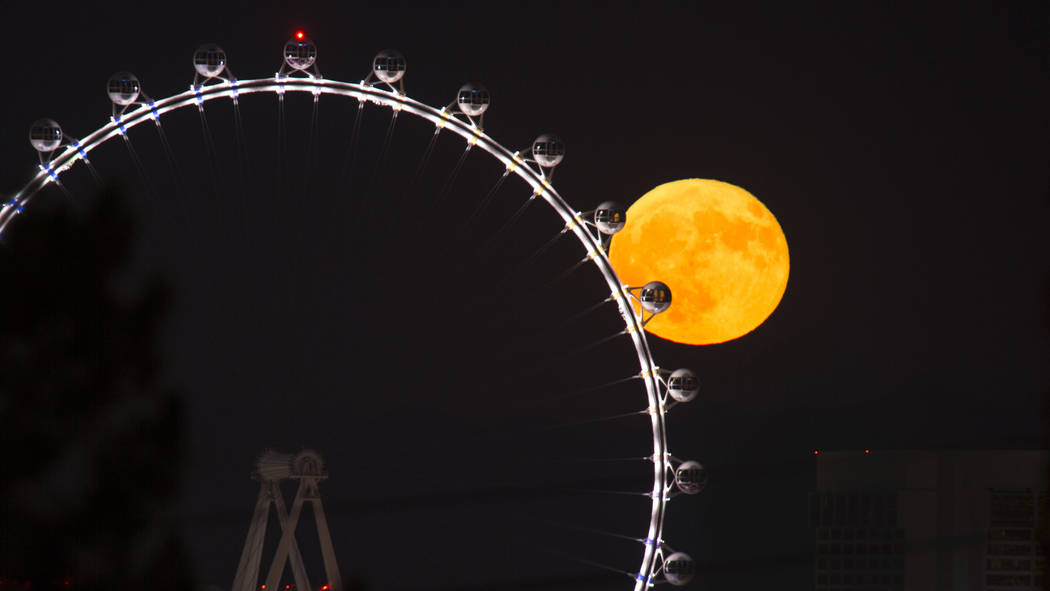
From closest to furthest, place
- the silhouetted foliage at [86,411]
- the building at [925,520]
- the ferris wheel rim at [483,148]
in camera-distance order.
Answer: the silhouetted foliage at [86,411]
the ferris wheel rim at [483,148]
the building at [925,520]

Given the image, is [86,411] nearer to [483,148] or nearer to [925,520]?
[483,148]

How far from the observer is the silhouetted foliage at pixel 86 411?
873cm

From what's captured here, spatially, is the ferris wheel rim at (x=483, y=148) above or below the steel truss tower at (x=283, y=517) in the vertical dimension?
above

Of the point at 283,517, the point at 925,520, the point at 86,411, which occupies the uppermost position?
the point at 925,520

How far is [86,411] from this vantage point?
29.6ft

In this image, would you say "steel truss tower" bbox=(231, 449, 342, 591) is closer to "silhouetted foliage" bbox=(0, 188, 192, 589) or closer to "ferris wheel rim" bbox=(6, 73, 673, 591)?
"ferris wheel rim" bbox=(6, 73, 673, 591)

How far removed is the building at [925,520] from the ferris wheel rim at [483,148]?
83.8 metres

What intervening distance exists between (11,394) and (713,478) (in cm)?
12271

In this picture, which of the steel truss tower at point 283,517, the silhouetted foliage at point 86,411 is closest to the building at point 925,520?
the steel truss tower at point 283,517

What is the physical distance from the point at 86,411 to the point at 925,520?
343ft

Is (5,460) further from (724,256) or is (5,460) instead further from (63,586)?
(724,256)

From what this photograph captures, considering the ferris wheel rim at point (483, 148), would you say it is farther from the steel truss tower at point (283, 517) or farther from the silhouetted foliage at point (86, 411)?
the silhouetted foliage at point (86, 411)

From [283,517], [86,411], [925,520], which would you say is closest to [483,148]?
[283,517]

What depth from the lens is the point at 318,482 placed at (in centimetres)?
2128
